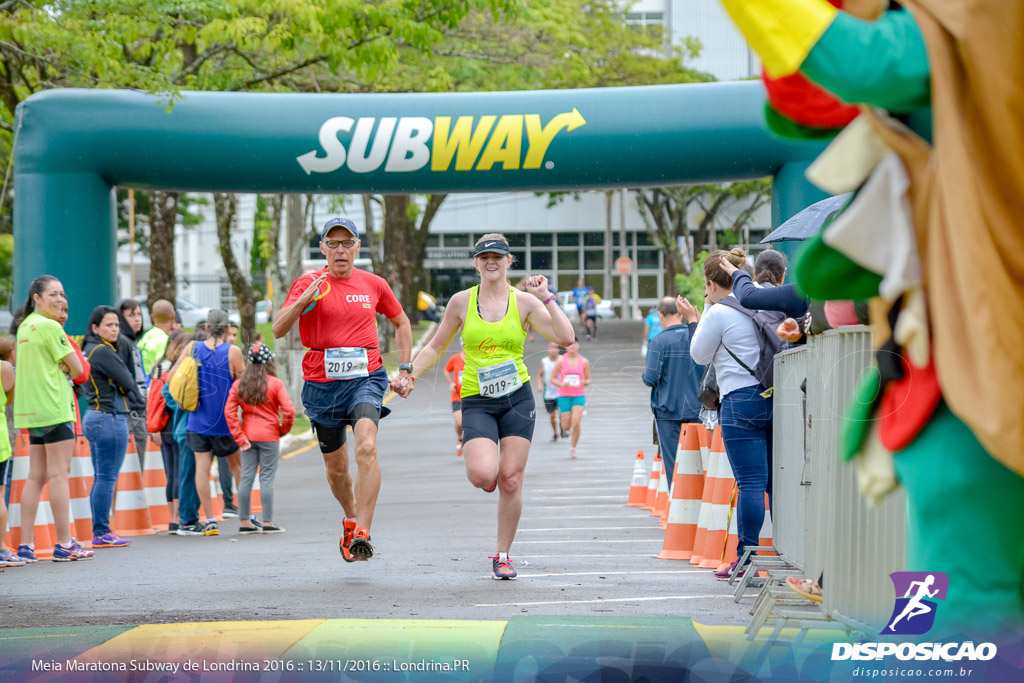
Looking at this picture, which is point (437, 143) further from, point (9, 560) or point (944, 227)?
point (944, 227)

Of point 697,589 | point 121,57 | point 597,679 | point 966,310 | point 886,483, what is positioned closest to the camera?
point 966,310

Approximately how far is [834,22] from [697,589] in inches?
197

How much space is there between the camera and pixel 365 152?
1045cm

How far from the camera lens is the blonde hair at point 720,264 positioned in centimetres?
695

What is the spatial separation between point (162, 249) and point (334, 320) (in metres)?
10.9

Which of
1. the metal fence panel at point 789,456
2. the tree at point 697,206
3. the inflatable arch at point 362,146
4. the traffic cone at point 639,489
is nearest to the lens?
the metal fence panel at point 789,456

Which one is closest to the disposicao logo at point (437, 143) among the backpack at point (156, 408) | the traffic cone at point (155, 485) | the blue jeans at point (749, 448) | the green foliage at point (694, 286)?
the backpack at point (156, 408)

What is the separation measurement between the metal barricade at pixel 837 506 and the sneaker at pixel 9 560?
546cm

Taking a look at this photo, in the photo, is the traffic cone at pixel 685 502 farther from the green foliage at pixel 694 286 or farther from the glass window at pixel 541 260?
the green foliage at pixel 694 286

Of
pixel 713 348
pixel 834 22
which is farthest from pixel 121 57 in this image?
pixel 834 22

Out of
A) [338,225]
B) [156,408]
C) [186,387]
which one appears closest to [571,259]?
[186,387]

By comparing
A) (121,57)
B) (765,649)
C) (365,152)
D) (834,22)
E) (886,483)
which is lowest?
(765,649)

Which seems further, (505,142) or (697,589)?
(505,142)

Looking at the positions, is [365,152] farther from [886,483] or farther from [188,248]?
[188,248]
